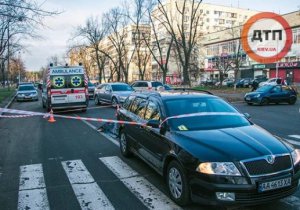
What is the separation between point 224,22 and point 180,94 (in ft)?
375

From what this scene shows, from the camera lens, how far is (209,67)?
3504 inches

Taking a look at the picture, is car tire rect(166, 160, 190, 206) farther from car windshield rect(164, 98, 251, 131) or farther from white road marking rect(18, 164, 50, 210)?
Answer: white road marking rect(18, 164, 50, 210)

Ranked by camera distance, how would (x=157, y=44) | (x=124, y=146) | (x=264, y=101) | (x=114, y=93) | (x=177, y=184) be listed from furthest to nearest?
(x=157, y=44) < (x=264, y=101) < (x=114, y=93) < (x=124, y=146) < (x=177, y=184)

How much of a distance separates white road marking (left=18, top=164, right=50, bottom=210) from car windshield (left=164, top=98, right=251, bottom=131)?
2351 mm

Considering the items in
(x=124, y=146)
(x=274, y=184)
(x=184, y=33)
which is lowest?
(x=124, y=146)

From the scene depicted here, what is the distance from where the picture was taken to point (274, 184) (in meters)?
4.51

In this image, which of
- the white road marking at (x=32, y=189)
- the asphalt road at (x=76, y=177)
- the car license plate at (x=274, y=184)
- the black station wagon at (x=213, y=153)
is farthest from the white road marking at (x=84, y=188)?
the car license plate at (x=274, y=184)

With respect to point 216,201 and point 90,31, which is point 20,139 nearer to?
point 216,201

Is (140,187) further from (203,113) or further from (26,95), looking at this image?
(26,95)

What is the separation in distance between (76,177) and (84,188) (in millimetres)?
712

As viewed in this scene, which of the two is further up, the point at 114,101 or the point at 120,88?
the point at 120,88

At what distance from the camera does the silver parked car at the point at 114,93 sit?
2186 centimetres

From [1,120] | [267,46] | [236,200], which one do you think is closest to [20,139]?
[1,120]

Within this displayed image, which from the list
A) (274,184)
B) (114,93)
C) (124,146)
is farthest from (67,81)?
(274,184)
